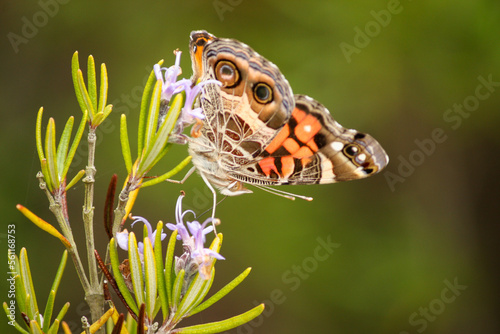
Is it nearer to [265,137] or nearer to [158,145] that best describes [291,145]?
[265,137]

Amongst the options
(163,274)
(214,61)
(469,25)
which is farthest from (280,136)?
(469,25)

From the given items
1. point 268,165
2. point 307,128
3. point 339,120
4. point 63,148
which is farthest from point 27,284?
point 339,120

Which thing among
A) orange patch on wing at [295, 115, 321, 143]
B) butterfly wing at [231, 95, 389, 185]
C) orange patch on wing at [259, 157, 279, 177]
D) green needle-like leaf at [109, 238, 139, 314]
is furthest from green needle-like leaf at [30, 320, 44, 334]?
orange patch on wing at [295, 115, 321, 143]

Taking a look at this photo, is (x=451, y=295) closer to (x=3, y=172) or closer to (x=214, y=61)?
(x=214, y=61)

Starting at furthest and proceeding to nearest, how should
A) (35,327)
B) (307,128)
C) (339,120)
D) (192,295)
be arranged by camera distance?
(339,120), (307,128), (192,295), (35,327)

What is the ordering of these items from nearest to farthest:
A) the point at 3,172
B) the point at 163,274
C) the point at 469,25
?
the point at 163,274 < the point at 3,172 < the point at 469,25

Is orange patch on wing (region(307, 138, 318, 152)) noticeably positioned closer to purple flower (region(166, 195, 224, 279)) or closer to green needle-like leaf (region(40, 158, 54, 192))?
purple flower (region(166, 195, 224, 279))
